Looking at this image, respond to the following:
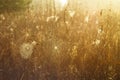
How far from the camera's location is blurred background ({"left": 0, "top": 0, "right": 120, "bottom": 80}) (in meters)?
3.88

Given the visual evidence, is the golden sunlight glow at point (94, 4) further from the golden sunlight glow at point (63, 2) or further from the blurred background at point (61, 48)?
the blurred background at point (61, 48)

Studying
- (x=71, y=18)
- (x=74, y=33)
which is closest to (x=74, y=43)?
(x=74, y=33)

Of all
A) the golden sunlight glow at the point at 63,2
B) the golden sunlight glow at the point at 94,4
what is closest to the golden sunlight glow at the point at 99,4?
the golden sunlight glow at the point at 94,4

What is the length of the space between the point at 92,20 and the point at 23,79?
1.53 meters

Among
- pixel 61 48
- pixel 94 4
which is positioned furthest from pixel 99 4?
pixel 61 48

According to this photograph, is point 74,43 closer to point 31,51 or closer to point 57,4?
point 31,51

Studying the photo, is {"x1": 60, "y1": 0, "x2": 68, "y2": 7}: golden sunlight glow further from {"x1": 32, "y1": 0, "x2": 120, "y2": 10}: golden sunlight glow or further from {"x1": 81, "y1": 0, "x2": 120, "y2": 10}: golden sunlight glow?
{"x1": 81, "y1": 0, "x2": 120, "y2": 10}: golden sunlight glow

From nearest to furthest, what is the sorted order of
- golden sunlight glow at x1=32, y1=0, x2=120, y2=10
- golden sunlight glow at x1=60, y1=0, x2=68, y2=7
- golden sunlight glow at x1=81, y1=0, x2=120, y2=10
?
golden sunlight glow at x1=60, y1=0, x2=68, y2=7 < golden sunlight glow at x1=32, y1=0, x2=120, y2=10 < golden sunlight glow at x1=81, y1=0, x2=120, y2=10

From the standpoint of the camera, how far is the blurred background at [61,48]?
12.7 feet

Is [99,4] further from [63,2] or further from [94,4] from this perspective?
[63,2]

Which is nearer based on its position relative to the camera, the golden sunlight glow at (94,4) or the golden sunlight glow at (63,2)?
the golden sunlight glow at (63,2)

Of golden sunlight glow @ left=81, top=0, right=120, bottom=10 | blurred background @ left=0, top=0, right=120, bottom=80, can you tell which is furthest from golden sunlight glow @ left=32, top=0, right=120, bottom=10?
blurred background @ left=0, top=0, right=120, bottom=80

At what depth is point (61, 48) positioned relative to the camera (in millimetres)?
4223

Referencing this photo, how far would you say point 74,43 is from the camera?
429cm
